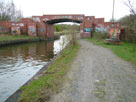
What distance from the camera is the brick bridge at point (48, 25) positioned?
29178mm

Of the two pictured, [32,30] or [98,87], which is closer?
[98,87]

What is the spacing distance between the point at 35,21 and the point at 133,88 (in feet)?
103

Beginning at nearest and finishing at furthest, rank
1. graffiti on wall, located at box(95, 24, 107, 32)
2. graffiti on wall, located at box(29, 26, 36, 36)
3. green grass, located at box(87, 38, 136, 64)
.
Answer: green grass, located at box(87, 38, 136, 64) < graffiti on wall, located at box(95, 24, 107, 32) < graffiti on wall, located at box(29, 26, 36, 36)

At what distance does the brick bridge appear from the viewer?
95.7 ft

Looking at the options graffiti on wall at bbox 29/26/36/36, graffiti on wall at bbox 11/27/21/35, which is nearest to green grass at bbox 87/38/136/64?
graffiti on wall at bbox 29/26/36/36

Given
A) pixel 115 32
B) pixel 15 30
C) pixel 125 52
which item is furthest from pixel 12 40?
pixel 125 52

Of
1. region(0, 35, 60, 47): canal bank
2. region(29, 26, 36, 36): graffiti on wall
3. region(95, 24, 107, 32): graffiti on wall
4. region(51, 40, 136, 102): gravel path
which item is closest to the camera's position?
region(51, 40, 136, 102): gravel path

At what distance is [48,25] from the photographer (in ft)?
113

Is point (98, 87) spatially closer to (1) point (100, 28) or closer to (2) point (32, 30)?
(1) point (100, 28)

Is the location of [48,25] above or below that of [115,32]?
above

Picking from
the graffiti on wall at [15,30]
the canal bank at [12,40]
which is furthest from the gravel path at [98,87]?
the graffiti on wall at [15,30]

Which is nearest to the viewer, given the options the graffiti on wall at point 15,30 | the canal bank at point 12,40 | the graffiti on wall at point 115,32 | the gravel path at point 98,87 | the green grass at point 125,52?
the gravel path at point 98,87

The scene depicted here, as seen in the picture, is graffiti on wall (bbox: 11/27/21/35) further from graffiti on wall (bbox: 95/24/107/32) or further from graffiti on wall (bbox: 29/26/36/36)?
graffiti on wall (bbox: 95/24/107/32)

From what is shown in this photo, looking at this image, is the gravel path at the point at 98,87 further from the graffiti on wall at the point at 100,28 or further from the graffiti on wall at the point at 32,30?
the graffiti on wall at the point at 32,30
